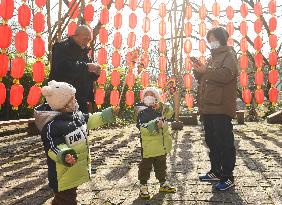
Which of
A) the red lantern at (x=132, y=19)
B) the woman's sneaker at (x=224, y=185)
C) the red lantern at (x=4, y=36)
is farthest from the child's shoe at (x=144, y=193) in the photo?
the red lantern at (x=132, y=19)

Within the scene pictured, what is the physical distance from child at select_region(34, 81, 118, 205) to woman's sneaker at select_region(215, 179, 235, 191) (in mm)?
1568

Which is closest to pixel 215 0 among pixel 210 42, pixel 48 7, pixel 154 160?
pixel 48 7

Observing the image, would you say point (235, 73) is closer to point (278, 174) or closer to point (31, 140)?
point (278, 174)

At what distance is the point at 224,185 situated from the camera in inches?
144

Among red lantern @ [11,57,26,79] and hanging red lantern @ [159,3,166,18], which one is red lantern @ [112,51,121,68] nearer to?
hanging red lantern @ [159,3,166,18]

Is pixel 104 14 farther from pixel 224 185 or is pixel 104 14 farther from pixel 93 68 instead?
pixel 224 185

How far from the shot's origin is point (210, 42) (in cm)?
394

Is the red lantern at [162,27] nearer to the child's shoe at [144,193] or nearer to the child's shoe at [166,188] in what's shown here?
the child's shoe at [166,188]

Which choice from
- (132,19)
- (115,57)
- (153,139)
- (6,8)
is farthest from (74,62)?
(115,57)

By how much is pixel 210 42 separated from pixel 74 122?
6.49 feet

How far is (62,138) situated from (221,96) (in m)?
1.94

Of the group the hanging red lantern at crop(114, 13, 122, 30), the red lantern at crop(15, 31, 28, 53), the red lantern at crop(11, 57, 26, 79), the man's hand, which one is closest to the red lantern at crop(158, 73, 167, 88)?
the hanging red lantern at crop(114, 13, 122, 30)

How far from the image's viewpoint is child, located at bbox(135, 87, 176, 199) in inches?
139

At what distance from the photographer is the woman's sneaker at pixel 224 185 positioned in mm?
3625
